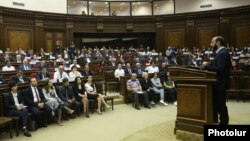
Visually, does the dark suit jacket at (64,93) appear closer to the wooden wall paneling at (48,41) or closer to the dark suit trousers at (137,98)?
the dark suit trousers at (137,98)

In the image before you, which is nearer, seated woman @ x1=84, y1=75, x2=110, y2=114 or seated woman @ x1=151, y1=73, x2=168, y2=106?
seated woman @ x1=84, y1=75, x2=110, y2=114

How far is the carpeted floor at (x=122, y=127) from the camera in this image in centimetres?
563

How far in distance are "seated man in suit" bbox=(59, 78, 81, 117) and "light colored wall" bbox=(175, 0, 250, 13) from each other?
13503 mm

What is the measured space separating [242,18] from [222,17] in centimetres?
Result: 119

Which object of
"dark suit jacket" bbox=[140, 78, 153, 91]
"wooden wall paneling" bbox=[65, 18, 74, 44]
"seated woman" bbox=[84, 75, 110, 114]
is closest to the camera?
"seated woman" bbox=[84, 75, 110, 114]

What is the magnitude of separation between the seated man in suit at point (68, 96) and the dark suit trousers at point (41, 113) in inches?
27.5

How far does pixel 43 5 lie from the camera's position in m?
17.4

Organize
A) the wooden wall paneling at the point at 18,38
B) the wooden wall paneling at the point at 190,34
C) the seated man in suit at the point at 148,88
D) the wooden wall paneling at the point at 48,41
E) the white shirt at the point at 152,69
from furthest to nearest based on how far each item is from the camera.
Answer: the wooden wall paneling at the point at 190,34 → the wooden wall paneling at the point at 48,41 → the wooden wall paneling at the point at 18,38 → the white shirt at the point at 152,69 → the seated man in suit at the point at 148,88

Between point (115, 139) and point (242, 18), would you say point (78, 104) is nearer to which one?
point (115, 139)

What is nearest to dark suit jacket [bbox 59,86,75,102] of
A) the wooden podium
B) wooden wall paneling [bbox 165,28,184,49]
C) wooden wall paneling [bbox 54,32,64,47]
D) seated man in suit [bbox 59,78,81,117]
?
seated man in suit [bbox 59,78,81,117]

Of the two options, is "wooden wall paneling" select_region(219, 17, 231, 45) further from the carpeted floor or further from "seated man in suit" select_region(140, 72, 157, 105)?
the carpeted floor

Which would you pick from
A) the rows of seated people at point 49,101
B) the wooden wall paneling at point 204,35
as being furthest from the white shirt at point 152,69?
the wooden wall paneling at point 204,35

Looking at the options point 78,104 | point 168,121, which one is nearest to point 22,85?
point 78,104

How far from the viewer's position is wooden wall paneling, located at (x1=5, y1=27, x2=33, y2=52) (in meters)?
15.7
